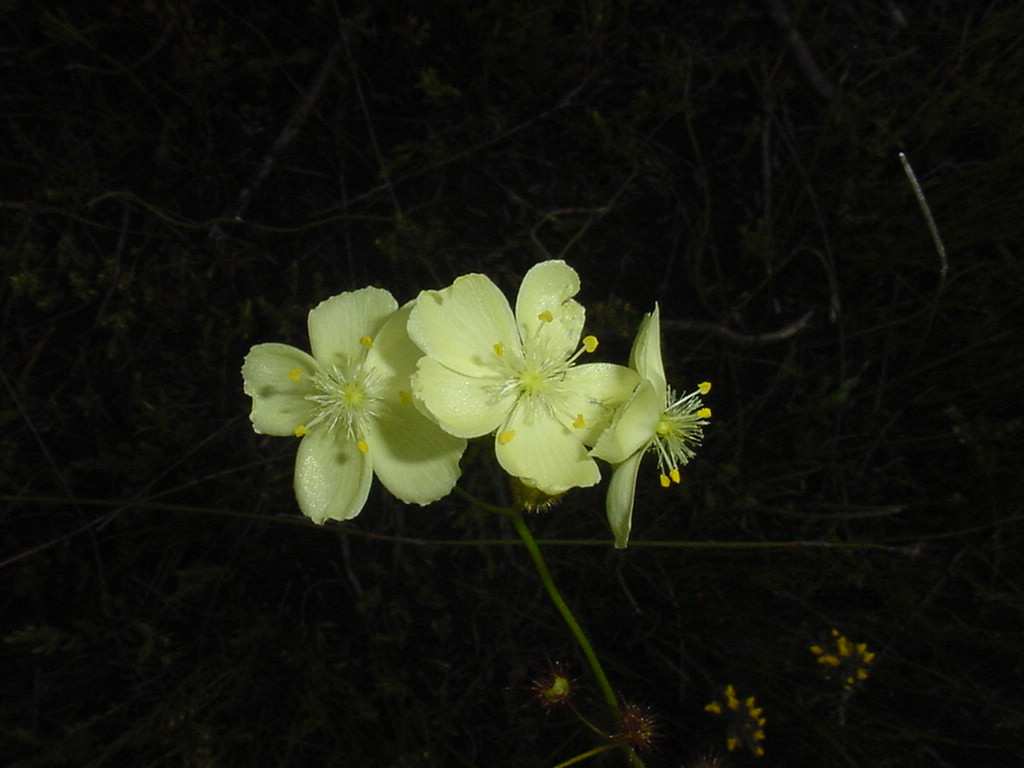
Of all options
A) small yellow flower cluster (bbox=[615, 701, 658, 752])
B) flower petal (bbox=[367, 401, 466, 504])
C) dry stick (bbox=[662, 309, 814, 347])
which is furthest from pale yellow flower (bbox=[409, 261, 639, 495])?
dry stick (bbox=[662, 309, 814, 347])

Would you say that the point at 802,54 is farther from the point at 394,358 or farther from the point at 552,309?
the point at 394,358

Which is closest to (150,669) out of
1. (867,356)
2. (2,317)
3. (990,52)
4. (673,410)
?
(2,317)

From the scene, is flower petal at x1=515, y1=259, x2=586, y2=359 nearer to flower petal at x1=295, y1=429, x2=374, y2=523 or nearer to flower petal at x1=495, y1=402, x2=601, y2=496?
flower petal at x1=495, y1=402, x2=601, y2=496

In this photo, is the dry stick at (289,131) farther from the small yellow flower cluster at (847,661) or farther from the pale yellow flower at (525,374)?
the small yellow flower cluster at (847,661)

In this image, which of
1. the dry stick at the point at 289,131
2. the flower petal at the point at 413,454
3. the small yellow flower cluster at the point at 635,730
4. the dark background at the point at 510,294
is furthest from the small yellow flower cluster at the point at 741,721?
the dry stick at the point at 289,131

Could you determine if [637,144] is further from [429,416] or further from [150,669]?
[150,669]

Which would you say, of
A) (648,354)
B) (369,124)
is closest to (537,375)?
(648,354)
